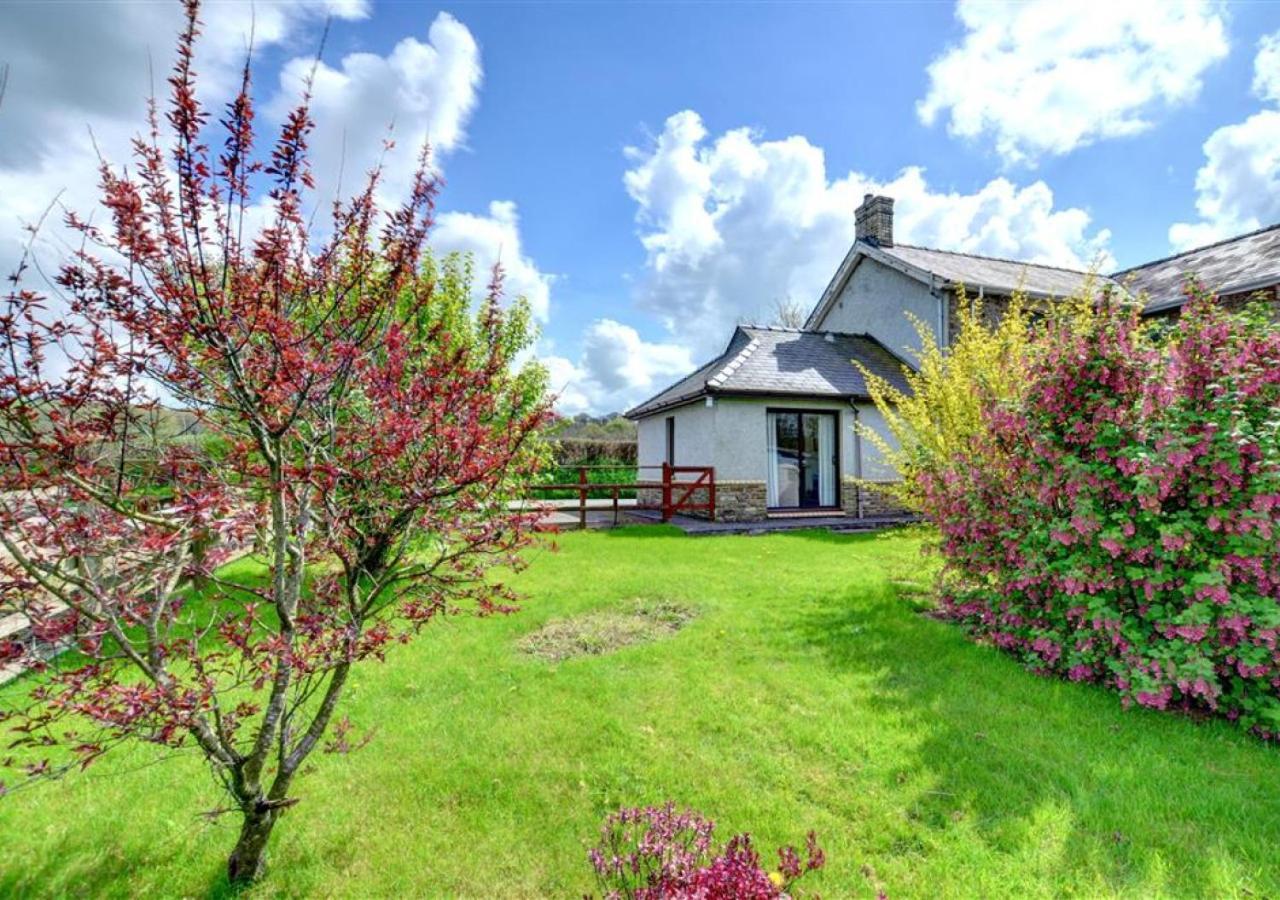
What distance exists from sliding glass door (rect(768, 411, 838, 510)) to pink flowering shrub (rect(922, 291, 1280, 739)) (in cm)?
888

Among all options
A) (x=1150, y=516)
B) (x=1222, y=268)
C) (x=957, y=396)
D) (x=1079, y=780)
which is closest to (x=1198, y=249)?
(x=1222, y=268)

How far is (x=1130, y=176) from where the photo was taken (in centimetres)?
1170

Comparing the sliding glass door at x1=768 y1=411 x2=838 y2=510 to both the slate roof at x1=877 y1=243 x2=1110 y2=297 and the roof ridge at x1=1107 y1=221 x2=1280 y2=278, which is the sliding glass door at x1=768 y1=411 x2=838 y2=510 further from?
the roof ridge at x1=1107 y1=221 x2=1280 y2=278

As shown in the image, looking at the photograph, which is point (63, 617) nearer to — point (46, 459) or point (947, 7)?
point (46, 459)

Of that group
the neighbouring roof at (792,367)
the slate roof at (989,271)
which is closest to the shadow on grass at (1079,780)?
the neighbouring roof at (792,367)

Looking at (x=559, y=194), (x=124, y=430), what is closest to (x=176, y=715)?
(x=124, y=430)

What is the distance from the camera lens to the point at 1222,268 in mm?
13977

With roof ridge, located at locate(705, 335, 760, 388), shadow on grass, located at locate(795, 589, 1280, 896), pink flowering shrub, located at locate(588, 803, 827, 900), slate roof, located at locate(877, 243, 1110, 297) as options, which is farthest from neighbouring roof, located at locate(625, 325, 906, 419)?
pink flowering shrub, located at locate(588, 803, 827, 900)

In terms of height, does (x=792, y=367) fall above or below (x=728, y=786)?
above

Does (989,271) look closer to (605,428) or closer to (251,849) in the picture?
(251,849)

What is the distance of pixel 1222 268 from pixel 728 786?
19.0 metres

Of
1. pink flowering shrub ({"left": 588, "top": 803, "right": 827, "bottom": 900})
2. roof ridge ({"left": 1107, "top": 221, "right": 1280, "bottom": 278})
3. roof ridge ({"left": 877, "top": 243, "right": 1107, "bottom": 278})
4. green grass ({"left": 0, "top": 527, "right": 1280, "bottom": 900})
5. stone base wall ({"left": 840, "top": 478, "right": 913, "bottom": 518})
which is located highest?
roof ridge ({"left": 877, "top": 243, "right": 1107, "bottom": 278})

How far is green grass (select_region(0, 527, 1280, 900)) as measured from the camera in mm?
2543

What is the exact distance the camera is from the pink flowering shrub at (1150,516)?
3795 mm
